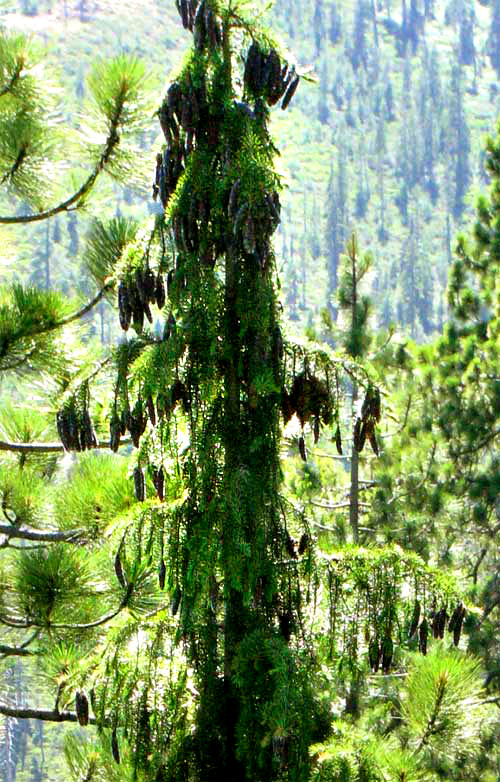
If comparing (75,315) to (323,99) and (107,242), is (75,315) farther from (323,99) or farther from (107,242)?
(323,99)

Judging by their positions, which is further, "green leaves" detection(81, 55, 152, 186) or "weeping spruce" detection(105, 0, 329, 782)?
"green leaves" detection(81, 55, 152, 186)

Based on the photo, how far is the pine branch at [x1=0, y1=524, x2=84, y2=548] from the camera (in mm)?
5633

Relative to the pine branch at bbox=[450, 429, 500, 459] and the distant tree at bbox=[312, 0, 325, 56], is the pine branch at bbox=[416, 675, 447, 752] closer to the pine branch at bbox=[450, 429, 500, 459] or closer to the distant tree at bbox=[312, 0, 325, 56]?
the pine branch at bbox=[450, 429, 500, 459]

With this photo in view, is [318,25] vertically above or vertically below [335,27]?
below

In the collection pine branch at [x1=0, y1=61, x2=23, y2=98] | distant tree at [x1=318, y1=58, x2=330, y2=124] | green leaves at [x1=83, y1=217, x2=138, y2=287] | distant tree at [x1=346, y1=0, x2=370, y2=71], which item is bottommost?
green leaves at [x1=83, y1=217, x2=138, y2=287]

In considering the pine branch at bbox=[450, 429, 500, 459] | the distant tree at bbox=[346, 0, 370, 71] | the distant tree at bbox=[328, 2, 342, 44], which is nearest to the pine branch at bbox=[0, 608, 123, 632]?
the pine branch at bbox=[450, 429, 500, 459]

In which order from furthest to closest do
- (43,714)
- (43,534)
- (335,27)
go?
(335,27) < (43,534) < (43,714)

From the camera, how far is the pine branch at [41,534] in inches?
222

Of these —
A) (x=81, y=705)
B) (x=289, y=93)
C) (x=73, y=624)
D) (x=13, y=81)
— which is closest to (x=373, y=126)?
(x=13, y=81)

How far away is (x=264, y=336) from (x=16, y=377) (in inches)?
107

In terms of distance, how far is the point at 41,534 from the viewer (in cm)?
584

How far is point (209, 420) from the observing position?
4195mm

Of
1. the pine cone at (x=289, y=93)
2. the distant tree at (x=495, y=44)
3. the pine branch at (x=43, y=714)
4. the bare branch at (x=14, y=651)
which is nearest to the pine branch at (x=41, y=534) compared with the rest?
the bare branch at (x=14, y=651)

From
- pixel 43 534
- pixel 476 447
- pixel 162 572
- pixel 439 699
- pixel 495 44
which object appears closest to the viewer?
pixel 162 572
